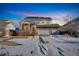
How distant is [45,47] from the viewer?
6.59ft

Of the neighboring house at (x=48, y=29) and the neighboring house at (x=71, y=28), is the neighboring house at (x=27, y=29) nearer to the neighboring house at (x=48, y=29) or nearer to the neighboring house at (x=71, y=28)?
the neighboring house at (x=48, y=29)

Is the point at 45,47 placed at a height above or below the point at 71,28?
below

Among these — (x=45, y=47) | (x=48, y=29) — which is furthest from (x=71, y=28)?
(x=45, y=47)

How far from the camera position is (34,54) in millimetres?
2006

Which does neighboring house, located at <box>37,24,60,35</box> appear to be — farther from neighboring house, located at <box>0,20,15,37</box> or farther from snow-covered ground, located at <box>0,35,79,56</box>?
neighboring house, located at <box>0,20,15,37</box>

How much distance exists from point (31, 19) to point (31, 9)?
13 cm

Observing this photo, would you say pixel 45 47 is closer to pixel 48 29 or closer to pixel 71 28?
pixel 48 29

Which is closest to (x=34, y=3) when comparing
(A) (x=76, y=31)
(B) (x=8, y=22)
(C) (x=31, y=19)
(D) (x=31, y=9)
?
(D) (x=31, y=9)

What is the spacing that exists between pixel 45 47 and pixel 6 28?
566 mm

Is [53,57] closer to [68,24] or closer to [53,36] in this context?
[53,36]

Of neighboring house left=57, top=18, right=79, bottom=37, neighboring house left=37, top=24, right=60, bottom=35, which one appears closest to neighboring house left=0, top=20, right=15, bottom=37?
neighboring house left=37, top=24, right=60, bottom=35

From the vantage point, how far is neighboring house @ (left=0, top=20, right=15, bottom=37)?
2.01 meters

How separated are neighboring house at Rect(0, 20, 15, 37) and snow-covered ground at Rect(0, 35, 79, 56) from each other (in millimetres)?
120

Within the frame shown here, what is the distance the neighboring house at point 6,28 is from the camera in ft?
6.60
